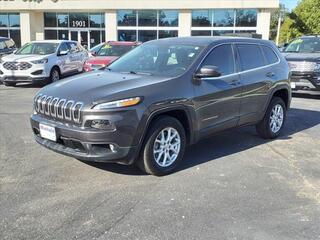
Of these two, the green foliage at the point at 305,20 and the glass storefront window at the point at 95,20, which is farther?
the green foliage at the point at 305,20

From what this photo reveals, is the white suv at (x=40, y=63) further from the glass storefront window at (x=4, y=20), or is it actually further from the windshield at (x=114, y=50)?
the glass storefront window at (x=4, y=20)

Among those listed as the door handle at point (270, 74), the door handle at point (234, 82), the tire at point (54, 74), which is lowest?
the tire at point (54, 74)

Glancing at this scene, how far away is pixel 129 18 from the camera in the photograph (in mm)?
37344

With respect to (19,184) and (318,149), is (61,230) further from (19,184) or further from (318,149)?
(318,149)

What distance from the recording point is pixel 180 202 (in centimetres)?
452

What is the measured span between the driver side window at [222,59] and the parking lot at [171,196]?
1236 mm

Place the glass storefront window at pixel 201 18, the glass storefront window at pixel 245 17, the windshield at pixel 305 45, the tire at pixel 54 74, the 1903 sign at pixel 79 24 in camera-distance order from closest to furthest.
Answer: the windshield at pixel 305 45 < the tire at pixel 54 74 < the glass storefront window at pixel 245 17 < the glass storefront window at pixel 201 18 < the 1903 sign at pixel 79 24

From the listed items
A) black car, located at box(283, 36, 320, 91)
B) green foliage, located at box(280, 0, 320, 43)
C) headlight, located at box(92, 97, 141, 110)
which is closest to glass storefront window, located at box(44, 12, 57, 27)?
green foliage, located at box(280, 0, 320, 43)

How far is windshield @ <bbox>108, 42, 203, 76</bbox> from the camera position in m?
5.64

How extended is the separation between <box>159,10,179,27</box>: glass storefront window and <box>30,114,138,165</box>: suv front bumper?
33.1 metres

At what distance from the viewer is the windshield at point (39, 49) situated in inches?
618

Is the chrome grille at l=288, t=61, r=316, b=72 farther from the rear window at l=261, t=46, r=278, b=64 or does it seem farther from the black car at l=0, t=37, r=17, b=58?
the black car at l=0, t=37, r=17, b=58

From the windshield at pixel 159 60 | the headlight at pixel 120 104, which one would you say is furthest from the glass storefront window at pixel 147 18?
the headlight at pixel 120 104

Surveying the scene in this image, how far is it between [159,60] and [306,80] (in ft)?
24.4
